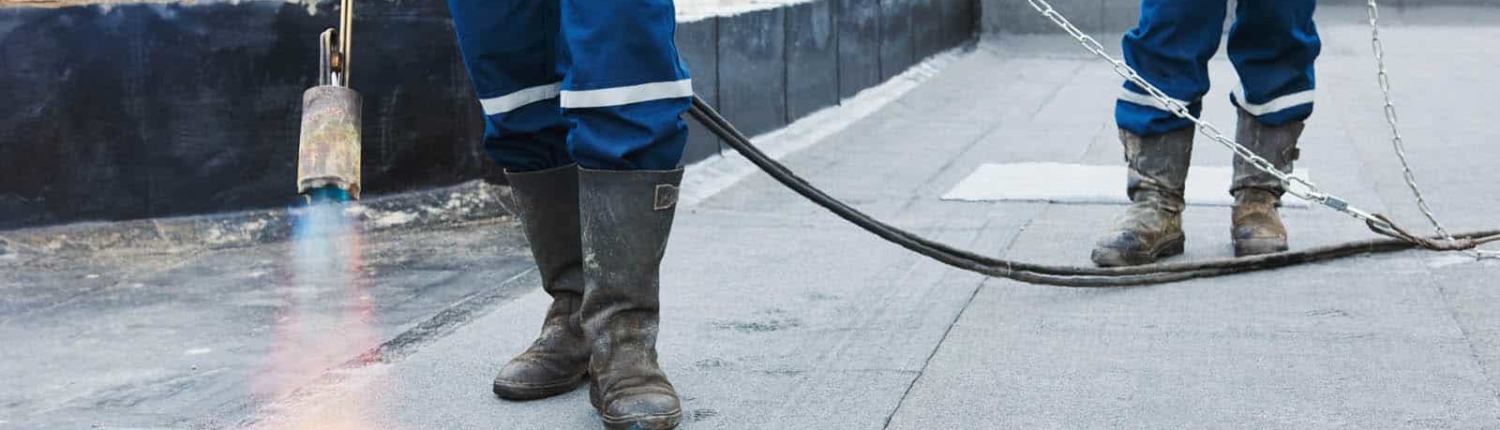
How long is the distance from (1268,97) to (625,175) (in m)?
2.00

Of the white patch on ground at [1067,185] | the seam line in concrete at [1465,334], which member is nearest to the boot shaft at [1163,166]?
the seam line in concrete at [1465,334]

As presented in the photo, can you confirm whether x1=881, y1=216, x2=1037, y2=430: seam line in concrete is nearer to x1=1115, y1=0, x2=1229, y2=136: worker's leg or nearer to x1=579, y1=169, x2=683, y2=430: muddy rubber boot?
x1=579, y1=169, x2=683, y2=430: muddy rubber boot

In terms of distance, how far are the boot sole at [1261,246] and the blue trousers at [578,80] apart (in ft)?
5.82

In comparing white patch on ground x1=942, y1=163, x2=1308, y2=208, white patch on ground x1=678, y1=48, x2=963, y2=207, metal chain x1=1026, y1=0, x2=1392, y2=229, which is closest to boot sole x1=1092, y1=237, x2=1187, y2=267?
metal chain x1=1026, y1=0, x2=1392, y2=229

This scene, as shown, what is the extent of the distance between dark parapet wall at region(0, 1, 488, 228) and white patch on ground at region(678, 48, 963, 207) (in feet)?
2.47

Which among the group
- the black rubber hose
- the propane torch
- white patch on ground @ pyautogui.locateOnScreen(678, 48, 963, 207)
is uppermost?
the propane torch

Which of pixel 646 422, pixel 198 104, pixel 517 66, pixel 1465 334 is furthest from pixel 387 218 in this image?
pixel 1465 334

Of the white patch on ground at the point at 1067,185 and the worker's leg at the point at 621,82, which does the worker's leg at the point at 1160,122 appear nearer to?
the white patch on ground at the point at 1067,185

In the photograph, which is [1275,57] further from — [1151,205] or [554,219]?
[554,219]

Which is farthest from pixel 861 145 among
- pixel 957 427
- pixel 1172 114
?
pixel 957 427

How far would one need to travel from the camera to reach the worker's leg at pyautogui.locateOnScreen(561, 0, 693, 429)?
8.57ft

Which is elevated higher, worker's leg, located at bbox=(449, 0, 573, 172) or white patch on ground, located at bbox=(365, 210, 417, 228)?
worker's leg, located at bbox=(449, 0, 573, 172)

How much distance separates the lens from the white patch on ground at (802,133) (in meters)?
5.32

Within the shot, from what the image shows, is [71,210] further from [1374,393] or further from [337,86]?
[1374,393]
